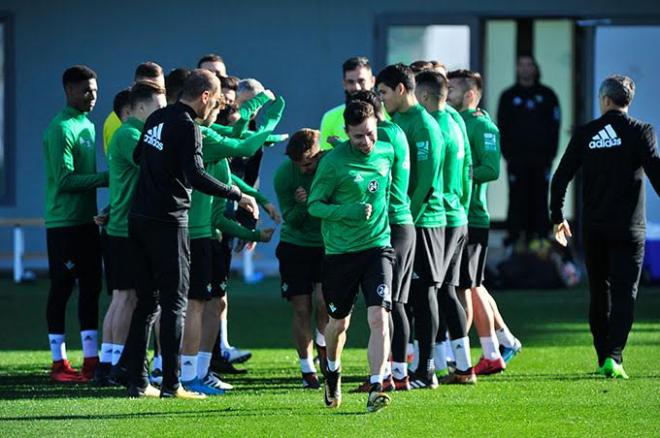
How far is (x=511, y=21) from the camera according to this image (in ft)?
62.6

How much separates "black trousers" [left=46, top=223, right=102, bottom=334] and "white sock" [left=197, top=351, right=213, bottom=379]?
105 centimetres

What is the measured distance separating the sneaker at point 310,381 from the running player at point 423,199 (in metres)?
0.66

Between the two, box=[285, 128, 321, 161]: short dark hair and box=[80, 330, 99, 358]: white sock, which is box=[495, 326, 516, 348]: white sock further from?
box=[80, 330, 99, 358]: white sock

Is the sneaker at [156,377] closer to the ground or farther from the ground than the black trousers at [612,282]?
closer to the ground

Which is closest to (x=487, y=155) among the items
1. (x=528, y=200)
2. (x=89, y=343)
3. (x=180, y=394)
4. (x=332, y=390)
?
(x=332, y=390)

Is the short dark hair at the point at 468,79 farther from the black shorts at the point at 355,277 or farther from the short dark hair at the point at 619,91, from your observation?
the black shorts at the point at 355,277

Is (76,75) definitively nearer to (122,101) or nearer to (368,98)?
(122,101)

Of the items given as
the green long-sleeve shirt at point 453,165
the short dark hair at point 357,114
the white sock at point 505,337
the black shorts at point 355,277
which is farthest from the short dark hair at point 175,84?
the white sock at point 505,337

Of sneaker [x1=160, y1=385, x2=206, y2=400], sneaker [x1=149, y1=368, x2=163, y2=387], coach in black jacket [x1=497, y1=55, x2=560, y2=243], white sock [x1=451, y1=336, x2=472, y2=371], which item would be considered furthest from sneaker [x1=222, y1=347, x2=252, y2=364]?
coach in black jacket [x1=497, y1=55, x2=560, y2=243]

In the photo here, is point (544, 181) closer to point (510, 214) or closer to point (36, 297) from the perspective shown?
point (510, 214)

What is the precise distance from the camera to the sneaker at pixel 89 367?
35.7 ft

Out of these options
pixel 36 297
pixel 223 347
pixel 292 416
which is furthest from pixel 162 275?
pixel 36 297

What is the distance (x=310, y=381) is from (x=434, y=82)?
2236 millimetres

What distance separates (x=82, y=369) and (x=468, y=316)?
9.29 feet
